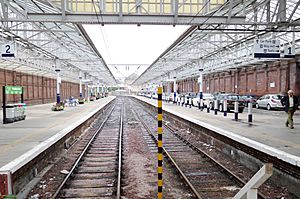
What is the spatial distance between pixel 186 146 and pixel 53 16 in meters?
7.80

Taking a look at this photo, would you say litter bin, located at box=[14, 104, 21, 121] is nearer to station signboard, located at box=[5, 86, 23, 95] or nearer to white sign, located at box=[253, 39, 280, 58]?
station signboard, located at box=[5, 86, 23, 95]

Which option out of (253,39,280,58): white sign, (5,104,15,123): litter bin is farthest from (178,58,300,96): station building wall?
(5,104,15,123): litter bin

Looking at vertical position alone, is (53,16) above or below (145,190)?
above

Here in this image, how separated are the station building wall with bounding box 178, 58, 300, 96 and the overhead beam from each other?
630 inches

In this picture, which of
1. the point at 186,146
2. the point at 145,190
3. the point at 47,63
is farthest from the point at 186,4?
the point at 47,63

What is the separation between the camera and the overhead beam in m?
12.0

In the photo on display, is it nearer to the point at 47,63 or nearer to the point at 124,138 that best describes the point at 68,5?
the point at 124,138

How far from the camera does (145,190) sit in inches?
265

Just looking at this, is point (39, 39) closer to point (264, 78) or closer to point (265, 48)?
point (265, 48)

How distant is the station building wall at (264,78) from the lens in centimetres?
2633

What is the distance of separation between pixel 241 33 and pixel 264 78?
1737 centimetres

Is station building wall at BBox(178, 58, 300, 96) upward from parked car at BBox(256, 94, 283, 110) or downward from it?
upward

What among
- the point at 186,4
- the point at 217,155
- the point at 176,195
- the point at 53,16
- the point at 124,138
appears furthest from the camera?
the point at 124,138

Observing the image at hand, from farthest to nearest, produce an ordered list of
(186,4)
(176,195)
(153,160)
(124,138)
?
(124,138), (186,4), (153,160), (176,195)
